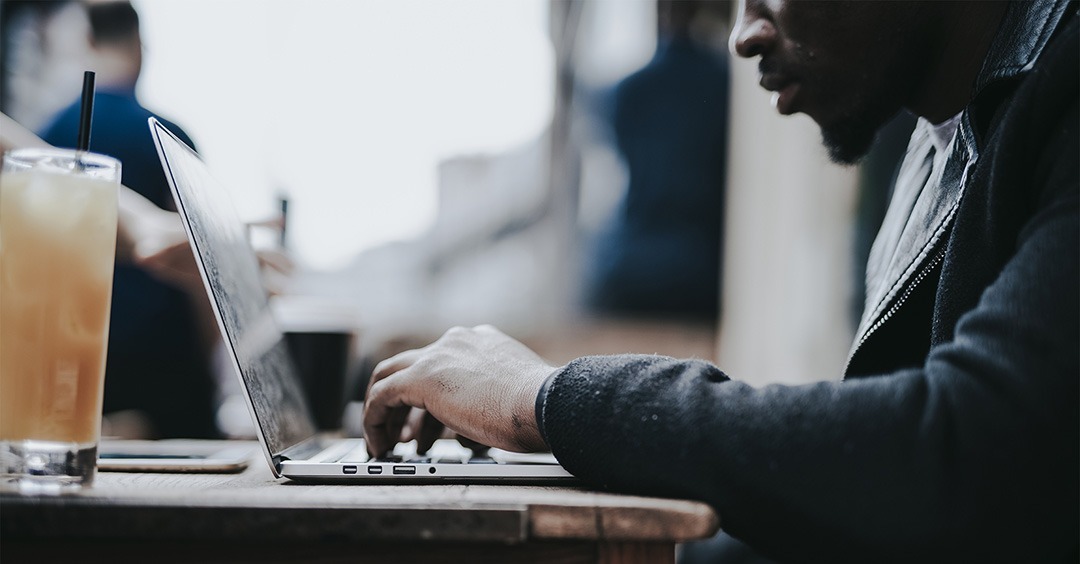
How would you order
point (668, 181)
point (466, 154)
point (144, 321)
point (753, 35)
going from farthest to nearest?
point (466, 154) < point (668, 181) < point (144, 321) < point (753, 35)

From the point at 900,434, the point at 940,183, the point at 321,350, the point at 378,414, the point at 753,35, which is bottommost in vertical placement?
the point at 321,350

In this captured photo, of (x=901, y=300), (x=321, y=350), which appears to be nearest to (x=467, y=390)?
(x=901, y=300)

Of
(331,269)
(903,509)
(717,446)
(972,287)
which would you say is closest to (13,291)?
(717,446)

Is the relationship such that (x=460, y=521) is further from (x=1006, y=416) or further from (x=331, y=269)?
(x=331, y=269)

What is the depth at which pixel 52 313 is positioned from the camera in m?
0.61

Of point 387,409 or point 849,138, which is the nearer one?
point 387,409

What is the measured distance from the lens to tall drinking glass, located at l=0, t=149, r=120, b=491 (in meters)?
0.60

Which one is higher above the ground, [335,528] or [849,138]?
[849,138]

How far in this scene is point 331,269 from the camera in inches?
157

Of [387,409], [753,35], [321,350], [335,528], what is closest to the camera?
[335,528]

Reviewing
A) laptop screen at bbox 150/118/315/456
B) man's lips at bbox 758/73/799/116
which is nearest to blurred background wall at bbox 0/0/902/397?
man's lips at bbox 758/73/799/116

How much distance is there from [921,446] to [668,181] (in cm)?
296

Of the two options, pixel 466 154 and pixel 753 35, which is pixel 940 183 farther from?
pixel 466 154

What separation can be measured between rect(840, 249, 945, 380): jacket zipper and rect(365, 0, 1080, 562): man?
0.06 m
